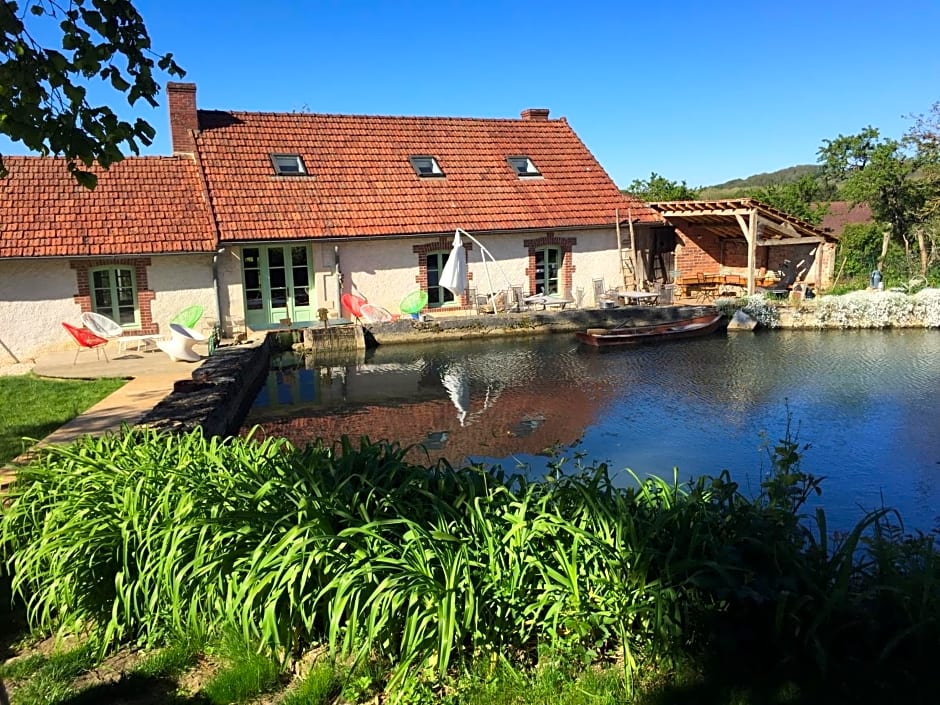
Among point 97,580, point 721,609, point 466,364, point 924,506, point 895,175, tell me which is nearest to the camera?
point 721,609

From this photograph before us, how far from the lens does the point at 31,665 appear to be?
356 centimetres

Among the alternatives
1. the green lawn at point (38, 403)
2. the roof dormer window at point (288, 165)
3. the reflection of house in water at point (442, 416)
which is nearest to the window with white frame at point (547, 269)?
→ the roof dormer window at point (288, 165)

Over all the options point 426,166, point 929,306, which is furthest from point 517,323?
point 929,306

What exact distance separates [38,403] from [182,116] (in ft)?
35.7

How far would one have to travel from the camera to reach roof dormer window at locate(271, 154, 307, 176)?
18.5 metres

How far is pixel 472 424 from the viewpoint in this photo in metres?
9.95

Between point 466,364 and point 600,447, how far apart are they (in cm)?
623

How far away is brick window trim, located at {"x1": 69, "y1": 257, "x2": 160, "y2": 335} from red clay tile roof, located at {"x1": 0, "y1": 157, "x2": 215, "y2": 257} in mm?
386

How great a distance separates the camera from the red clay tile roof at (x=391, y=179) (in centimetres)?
1747

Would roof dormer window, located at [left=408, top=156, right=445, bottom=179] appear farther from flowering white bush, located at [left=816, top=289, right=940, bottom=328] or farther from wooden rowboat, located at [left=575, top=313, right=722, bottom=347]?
flowering white bush, located at [left=816, top=289, right=940, bottom=328]

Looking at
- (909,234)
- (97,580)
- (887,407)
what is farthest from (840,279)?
(97,580)

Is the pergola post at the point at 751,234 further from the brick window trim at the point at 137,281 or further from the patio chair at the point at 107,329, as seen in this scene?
the brick window trim at the point at 137,281

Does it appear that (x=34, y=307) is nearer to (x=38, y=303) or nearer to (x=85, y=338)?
(x=38, y=303)

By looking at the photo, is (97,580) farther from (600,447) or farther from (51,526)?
(600,447)
